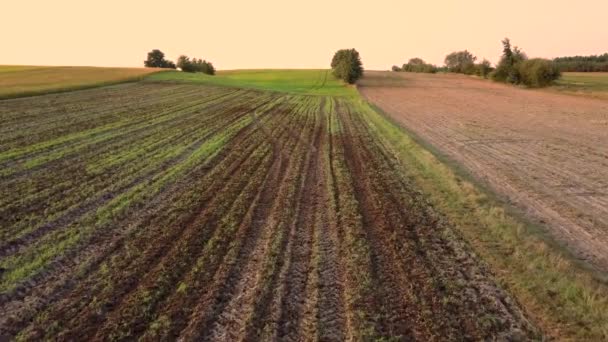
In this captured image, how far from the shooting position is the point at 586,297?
5359mm

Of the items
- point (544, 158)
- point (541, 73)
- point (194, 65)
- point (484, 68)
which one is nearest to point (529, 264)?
point (544, 158)

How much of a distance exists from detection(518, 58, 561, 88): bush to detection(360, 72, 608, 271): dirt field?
94.8ft

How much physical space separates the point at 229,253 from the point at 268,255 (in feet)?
2.34

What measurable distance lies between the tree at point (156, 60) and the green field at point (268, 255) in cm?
8330

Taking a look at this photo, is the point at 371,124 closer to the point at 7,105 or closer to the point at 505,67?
the point at 7,105

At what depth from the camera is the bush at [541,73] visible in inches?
2100

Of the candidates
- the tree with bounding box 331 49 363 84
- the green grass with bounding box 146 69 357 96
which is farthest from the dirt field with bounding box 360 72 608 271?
the tree with bounding box 331 49 363 84

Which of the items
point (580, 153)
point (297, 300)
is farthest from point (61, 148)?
point (580, 153)

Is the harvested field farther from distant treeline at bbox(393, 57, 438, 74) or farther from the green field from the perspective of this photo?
distant treeline at bbox(393, 57, 438, 74)

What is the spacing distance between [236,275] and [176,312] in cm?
114

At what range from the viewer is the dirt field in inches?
318

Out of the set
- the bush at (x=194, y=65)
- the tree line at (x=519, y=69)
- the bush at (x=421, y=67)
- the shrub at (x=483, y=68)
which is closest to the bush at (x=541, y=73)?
the tree line at (x=519, y=69)

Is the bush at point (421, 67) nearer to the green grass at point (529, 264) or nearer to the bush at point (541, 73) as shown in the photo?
the bush at point (541, 73)

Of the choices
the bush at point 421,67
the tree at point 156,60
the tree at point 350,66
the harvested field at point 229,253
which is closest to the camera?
the harvested field at point 229,253
